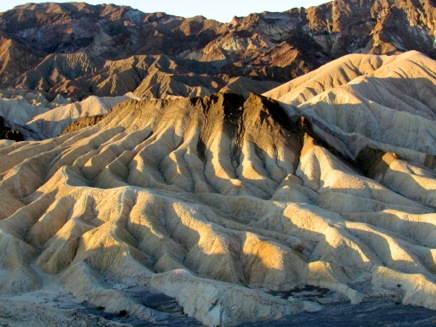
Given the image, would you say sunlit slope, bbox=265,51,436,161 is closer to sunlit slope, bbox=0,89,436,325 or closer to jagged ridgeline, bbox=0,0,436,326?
jagged ridgeline, bbox=0,0,436,326

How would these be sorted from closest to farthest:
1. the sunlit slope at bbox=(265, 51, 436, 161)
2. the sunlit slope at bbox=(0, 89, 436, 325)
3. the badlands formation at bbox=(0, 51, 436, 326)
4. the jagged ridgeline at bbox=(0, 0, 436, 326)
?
the jagged ridgeline at bbox=(0, 0, 436, 326)
the badlands formation at bbox=(0, 51, 436, 326)
the sunlit slope at bbox=(0, 89, 436, 325)
the sunlit slope at bbox=(265, 51, 436, 161)

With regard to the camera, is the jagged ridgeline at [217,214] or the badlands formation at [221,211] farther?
the badlands formation at [221,211]

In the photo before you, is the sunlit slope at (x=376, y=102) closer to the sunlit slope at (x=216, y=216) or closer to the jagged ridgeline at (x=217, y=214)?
the jagged ridgeline at (x=217, y=214)

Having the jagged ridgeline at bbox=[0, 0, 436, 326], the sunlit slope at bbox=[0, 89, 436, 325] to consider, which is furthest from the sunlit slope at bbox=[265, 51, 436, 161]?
the sunlit slope at bbox=[0, 89, 436, 325]

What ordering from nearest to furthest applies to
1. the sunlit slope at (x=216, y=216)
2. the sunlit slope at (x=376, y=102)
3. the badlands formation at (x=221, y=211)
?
the badlands formation at (x=221, y=211)
the sunlit slope at (x=216, y=216)
the sunlit slope at (x=376, y=102)

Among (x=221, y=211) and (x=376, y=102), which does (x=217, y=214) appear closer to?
(x=221, y=211)

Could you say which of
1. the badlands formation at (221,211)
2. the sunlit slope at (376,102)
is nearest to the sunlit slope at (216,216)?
the badlands formation at (221,211)

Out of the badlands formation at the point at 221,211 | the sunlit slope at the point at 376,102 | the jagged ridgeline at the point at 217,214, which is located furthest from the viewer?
the sunlit slope at the point at 376,102
